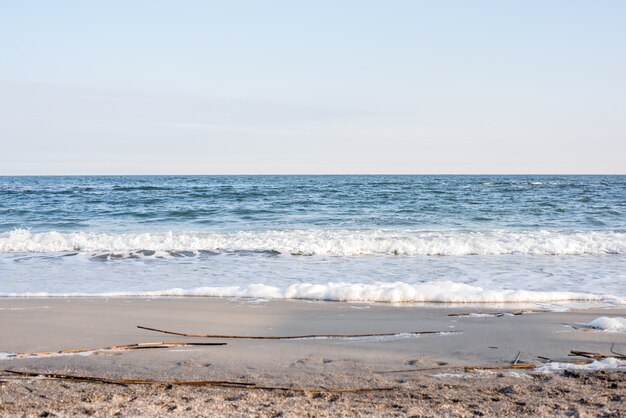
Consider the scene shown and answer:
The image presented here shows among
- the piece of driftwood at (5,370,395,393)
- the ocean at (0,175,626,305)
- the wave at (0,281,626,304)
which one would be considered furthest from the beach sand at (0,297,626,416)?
the ocean at (0,175,626,305)

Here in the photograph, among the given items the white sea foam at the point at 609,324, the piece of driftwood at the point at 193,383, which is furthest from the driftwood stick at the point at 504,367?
the white sea foam at the point at 609,324

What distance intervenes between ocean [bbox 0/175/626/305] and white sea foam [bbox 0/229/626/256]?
0.04 meters

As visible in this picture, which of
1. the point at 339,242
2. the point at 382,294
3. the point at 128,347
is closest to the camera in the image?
the point at 128,347

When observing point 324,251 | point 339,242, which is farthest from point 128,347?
point 339,242

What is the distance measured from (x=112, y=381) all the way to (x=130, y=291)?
13.2 ft

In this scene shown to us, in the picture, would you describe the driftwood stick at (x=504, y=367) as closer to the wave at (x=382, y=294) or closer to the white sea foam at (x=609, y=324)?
the white sea foam at (x=609, y=324)

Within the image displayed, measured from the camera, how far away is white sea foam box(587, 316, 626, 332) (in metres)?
5.24

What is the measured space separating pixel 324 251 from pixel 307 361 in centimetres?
784

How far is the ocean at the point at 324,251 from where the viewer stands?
756cm

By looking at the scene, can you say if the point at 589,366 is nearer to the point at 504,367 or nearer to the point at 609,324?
the point at 504,367

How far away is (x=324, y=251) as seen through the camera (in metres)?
12.1

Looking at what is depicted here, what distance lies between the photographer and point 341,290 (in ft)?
23.7

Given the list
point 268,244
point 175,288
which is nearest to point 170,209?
point 268,244

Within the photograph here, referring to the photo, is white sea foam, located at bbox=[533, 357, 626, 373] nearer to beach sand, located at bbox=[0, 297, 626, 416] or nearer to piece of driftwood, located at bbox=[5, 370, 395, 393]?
beach sand, located at bbox=[0, 297, 626, 416]
